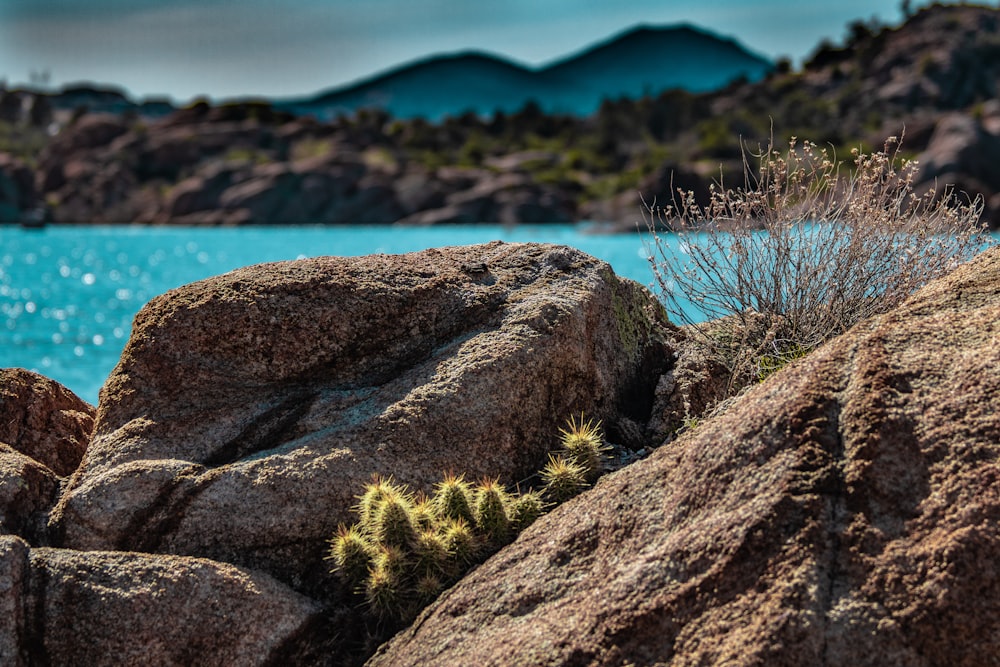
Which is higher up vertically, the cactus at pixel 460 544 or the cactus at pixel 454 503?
the cactus at pixel 454 503

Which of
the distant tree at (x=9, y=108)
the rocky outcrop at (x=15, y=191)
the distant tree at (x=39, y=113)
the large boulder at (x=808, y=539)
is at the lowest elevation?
the large boulder at (x=808, y=539)

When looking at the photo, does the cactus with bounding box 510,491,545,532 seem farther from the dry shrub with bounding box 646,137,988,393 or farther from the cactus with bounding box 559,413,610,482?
the dry shrub with bounding box 646,137,988,393

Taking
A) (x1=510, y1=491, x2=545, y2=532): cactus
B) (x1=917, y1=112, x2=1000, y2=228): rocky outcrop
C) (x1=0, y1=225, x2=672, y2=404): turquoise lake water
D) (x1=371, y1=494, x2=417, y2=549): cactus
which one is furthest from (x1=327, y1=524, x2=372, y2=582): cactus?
(x1=917, y1=112, x2=1000, y2=228): rocky outcrop

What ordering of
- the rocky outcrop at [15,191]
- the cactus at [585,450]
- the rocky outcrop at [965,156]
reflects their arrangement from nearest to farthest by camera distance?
1. the cactus at [585,450]
2. the rocky outcrop at [965,156]
3. the rocky outcrop at [15,191]

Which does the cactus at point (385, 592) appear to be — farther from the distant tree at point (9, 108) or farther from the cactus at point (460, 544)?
the distant tree at point (9, 108)

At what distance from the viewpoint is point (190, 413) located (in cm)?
552

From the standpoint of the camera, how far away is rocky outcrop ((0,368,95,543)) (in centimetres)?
521

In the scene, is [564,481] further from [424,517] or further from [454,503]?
[424,517]

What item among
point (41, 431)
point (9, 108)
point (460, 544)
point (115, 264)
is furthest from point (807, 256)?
point (9, 108)

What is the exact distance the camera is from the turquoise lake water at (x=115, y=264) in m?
28.8

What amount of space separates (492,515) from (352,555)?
655mm

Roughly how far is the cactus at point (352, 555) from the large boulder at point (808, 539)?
0.50 meters

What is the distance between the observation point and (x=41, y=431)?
20.0 ft

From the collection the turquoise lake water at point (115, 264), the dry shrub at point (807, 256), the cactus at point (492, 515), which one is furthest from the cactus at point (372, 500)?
the turquoise lake water at point (115, 264)
